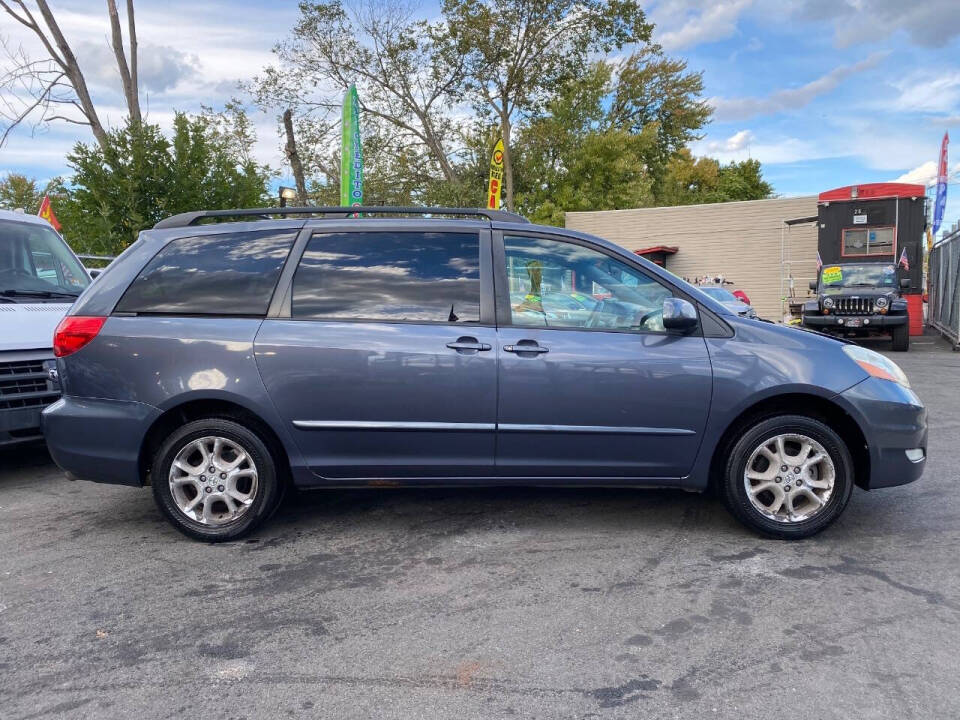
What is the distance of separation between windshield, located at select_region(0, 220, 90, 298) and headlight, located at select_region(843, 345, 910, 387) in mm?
5890

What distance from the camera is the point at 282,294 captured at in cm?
407

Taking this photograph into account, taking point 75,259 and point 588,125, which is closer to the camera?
point 75,259

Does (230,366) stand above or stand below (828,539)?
above

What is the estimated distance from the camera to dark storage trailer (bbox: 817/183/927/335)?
53.3 ft

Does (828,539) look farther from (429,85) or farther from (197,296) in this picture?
(429,85)

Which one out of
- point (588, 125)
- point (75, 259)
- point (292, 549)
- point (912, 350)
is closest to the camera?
point (292, 549)

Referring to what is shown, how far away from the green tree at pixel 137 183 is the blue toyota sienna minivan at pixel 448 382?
8.92 metres

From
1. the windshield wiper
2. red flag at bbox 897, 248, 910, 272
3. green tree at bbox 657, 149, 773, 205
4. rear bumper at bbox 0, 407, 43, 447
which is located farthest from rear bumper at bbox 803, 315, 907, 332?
green tree at bbox 657, 149, 773, 205

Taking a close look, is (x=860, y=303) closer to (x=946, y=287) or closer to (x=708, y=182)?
(x=946, y=287)

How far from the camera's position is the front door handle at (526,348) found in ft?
12.8

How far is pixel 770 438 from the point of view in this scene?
394cm

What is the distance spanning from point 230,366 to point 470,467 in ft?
4.61

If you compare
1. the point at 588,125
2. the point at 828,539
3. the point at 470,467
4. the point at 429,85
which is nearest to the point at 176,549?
the point at 470,467

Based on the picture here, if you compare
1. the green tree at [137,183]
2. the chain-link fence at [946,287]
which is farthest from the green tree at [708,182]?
the green tree at [137,183]
